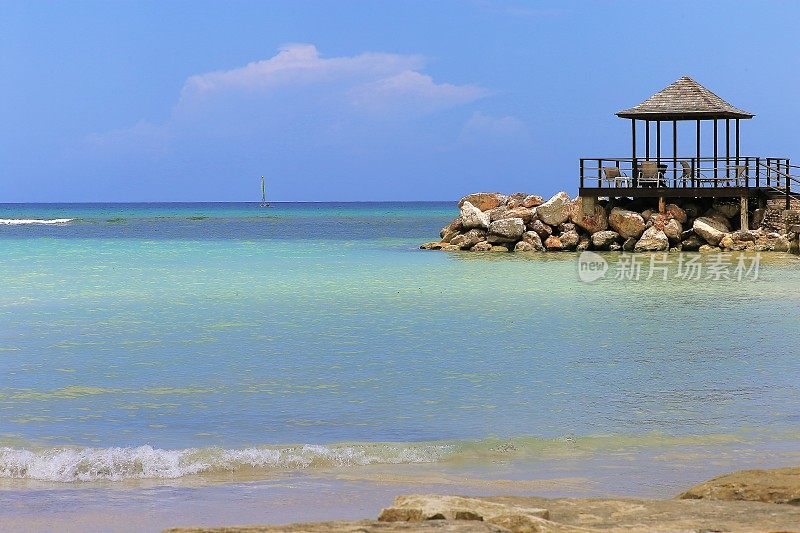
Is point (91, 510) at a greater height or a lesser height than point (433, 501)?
lesser

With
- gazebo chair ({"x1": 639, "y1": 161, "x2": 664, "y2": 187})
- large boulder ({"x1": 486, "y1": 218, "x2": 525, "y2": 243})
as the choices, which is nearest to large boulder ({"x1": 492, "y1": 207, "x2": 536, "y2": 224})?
large boulder ({"x1": 486, "y1": 218, "x2": 525, "y2": 243})

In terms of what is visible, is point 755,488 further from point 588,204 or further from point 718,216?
point 718,216

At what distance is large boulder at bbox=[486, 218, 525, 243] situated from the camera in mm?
29297

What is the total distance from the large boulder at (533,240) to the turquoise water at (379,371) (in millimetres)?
7468

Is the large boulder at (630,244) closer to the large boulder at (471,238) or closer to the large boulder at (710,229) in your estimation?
the large boulder at (710,229)

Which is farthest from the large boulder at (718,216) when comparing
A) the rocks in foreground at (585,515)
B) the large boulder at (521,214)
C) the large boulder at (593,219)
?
the rocks in foreground at (585,515)

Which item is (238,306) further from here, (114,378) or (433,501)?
(433,501)

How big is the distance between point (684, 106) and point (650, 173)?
190 centimetres

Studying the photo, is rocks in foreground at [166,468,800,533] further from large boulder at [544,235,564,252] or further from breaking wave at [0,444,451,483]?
large boulder at [544,235,564,252]

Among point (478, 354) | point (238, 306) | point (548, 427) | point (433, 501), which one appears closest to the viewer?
point (433, 501)

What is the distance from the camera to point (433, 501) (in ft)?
14.6

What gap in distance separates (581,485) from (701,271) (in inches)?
668

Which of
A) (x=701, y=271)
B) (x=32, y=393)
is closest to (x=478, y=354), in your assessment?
(x=32, y=393)

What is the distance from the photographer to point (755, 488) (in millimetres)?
5258
